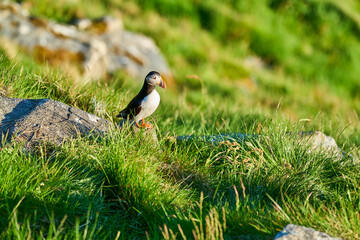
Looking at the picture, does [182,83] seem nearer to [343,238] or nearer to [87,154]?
[87,154]

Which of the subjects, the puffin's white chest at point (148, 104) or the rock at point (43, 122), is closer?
the rock at point (43, 122)

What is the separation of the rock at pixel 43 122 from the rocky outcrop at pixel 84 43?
4.82m

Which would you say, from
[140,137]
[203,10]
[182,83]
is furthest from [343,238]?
[203,10]

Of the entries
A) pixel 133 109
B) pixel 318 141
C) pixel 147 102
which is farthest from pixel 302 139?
pixel 133 109

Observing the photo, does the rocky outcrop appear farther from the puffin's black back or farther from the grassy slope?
the puffin's black back

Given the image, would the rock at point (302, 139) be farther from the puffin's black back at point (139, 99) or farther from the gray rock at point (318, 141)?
the puffin's black back at point (139, 99)

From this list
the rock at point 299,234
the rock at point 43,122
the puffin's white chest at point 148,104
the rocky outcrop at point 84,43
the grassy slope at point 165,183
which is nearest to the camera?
the rock at point 299,234

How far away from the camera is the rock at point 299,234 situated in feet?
9.95

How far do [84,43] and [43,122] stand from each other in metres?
6.62

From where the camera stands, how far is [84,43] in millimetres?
10547

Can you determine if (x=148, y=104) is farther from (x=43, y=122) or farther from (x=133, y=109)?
(x=43, y=122)

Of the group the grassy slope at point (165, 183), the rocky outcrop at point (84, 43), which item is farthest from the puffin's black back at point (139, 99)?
the rocky outcrop at point (84, 43)

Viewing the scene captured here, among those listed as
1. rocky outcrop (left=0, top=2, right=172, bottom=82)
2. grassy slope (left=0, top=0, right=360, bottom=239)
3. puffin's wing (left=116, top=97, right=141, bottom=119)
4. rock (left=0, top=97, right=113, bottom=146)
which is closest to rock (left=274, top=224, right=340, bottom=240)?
grassy slope (left=0, top=0, right=360, bottom=239)

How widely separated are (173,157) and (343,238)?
1.77 meters
